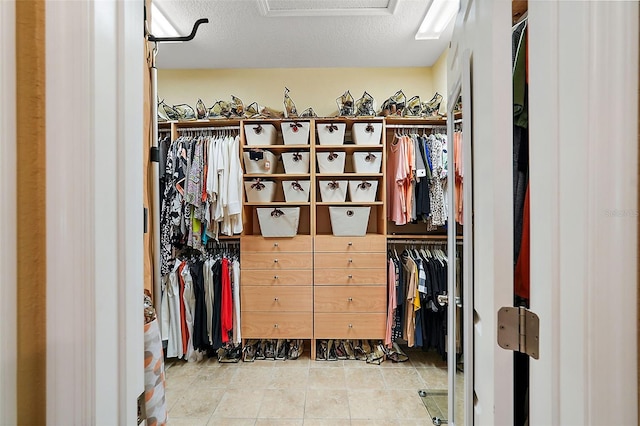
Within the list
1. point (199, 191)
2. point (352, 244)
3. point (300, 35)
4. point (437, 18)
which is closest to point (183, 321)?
point (199, 191)

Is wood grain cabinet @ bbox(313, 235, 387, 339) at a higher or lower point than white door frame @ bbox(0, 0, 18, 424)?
lower

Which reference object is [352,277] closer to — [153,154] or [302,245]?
[302,245]

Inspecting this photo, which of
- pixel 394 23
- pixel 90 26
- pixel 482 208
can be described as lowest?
pixel 482 208

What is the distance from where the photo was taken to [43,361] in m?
0.51

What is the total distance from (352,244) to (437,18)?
75.4 inches

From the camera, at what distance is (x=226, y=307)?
2.73 metres

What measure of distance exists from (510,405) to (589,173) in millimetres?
515

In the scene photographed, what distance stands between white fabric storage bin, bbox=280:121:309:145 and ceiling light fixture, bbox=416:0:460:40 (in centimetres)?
→ 121

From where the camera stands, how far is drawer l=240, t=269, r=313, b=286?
278 cm

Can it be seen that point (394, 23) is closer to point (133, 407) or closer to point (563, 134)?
point (563, 134)

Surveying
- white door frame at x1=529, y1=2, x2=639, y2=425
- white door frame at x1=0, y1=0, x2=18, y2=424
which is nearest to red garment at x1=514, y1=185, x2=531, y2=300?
white door frame at x1=529, y1=2, x2=639, y2=425

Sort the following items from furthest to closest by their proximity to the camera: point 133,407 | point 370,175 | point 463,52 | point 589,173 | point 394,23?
point 370,175 < point 394,23 < point 463,52 < point 133,407 < point 589,173

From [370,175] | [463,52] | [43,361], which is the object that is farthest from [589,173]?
[370,175]

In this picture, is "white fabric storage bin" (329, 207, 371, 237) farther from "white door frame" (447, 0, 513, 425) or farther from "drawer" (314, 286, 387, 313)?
"white door frame" (447, 0, 513, 425)
